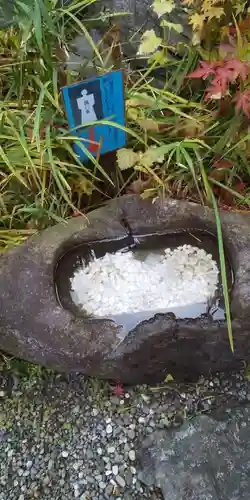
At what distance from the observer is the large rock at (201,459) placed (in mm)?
1985

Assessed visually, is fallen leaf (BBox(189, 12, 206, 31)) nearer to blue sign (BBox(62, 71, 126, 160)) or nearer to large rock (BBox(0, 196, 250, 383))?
blue sign (BBox(62, 71, 126, 160))

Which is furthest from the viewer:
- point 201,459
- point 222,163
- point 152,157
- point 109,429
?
point 222,163

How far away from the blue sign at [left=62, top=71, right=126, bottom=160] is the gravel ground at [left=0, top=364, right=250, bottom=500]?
103cm

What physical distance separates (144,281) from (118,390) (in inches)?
19.0

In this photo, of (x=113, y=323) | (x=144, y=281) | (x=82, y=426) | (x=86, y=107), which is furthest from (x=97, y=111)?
(x=82, y=426)

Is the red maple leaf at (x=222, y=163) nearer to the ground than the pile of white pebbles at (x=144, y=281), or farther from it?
farther from it

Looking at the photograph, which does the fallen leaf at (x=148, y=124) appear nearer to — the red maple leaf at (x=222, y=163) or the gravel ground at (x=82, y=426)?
the red maple leaf at (x=222, y=163)

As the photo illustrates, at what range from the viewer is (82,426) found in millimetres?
2203

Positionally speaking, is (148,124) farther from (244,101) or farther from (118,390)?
(118,390)

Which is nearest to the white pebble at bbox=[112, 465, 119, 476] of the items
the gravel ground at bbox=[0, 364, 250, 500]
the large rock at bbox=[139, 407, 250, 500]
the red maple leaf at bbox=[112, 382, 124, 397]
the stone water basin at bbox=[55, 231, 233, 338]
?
the gravel ground at bbox=[0, 364, 250, 500]

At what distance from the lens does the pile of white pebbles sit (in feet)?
7.34

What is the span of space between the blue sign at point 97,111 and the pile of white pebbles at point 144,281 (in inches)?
19.2

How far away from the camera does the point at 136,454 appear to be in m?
2.12

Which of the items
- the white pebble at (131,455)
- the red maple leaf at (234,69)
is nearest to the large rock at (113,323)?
the white pebble at (131,455)
